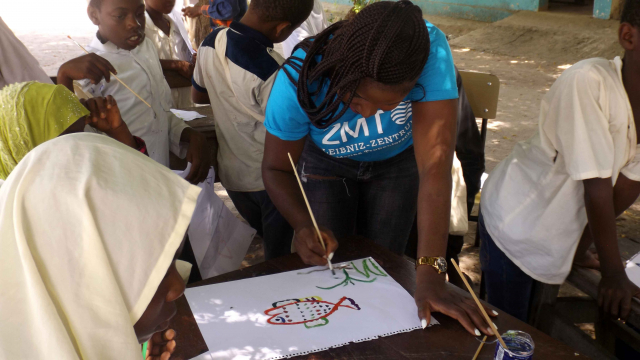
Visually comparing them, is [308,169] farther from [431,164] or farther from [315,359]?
[315,359]

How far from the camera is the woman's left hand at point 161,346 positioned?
1245mm

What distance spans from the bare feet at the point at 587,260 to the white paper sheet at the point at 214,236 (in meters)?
1.38

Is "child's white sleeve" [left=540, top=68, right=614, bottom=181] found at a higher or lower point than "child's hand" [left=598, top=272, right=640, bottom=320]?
higher

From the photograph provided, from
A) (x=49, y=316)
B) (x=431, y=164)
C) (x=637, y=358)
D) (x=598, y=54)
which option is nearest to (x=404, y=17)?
(x=431, y=164)

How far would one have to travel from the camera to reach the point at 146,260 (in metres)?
0.84

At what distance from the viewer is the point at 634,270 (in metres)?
1.74

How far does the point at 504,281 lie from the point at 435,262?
2.05 ft

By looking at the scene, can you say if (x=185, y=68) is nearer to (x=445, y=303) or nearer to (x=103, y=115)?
(x=103, y=115)

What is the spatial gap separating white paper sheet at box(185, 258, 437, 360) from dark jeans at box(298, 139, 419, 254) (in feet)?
Result: 1.06

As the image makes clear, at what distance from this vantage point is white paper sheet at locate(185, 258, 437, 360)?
4.22 feet

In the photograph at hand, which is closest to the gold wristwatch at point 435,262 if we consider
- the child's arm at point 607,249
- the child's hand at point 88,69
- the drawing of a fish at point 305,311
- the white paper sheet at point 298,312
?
the white paper sheet at point 298,312

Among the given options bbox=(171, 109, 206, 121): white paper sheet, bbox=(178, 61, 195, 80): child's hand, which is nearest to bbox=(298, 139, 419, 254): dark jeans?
bbox=(171, 109, 206, 121): white paper sheet

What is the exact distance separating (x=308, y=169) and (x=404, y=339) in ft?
2.55

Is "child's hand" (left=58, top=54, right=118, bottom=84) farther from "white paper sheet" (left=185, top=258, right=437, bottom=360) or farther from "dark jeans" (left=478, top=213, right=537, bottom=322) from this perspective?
"dark jeans" (left=478, top=213, right=537, bottom=322)
